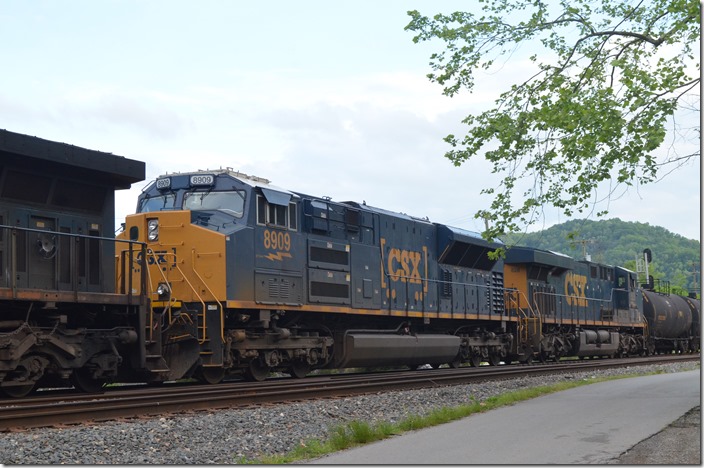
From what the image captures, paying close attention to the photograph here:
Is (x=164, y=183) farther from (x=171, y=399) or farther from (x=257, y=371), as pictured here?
(x=171, y=399)

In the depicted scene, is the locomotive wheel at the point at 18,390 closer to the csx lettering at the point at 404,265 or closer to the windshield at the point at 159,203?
the windshield at the point at 159,203

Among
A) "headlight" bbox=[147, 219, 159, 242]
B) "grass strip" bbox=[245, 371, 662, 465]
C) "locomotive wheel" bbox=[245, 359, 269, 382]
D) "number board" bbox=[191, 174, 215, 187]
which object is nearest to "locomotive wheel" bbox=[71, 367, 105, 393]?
"headlight" bbox=[147, 219, 159, 242]

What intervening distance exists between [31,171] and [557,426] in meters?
9.04

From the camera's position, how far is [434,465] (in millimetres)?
8227

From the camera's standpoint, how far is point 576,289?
113 ft

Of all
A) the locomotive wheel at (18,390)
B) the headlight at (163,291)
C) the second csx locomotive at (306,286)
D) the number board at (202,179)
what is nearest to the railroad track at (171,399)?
the locomotive wheel at (18,390)

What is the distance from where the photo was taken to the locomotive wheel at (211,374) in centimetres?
1755

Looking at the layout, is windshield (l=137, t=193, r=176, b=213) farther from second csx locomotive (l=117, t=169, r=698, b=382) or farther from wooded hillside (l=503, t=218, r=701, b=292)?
wooded hillside (l=503, t=218, r=701, b=292)

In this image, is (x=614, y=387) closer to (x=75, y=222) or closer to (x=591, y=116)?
(x=591, y=116)

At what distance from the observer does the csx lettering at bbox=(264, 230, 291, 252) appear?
60.2 feet

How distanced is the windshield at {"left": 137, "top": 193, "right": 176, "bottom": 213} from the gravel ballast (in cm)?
601

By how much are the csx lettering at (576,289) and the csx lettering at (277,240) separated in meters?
17.1

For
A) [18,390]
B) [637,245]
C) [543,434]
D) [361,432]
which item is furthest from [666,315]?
[637,245]

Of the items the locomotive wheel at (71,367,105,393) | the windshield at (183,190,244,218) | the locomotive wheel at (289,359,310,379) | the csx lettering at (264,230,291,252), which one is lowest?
the locomotive wheel at (289,359,310,379)
